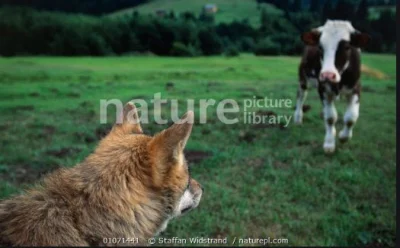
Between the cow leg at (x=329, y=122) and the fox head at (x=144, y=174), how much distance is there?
7.59 feet

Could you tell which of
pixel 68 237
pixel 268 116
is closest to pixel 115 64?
pixel 268 116

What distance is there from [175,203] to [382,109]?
2.55m

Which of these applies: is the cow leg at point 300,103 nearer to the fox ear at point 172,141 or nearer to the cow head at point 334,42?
the cow head at point 334,42

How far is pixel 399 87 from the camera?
4.67m

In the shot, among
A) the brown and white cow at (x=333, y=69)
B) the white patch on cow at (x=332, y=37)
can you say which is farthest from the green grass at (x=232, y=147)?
the white patch on cow at (x=332, y=37)

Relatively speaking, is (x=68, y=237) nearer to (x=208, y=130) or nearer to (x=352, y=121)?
(x=208, y=130)

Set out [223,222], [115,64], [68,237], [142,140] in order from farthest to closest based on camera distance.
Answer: [115,64] < [223,222] < [142,140] < [68,237]

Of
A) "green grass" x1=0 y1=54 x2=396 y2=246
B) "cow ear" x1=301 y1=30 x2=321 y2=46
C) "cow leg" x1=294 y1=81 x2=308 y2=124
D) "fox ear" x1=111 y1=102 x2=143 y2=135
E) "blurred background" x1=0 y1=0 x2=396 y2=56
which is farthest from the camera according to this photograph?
"cow ear" x1=301 y1=30 x2=321 y2=46

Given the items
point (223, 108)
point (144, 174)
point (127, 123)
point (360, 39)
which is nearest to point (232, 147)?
point (223, 108)

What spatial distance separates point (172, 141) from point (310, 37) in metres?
2.53

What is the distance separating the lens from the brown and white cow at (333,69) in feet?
15.4

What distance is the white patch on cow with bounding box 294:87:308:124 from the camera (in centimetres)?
462

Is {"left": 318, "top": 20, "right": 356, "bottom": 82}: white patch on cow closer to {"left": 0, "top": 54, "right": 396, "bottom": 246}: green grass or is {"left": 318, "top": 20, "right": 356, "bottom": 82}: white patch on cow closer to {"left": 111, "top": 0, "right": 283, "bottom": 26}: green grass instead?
{"left": 0, "top": 54, "right": 396, "bottom": 246}: green grass

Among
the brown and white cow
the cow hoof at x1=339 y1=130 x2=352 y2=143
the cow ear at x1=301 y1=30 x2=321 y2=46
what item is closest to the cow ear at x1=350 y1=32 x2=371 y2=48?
the brown and white cow
